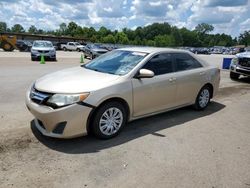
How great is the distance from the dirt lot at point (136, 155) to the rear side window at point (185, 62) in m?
1.18

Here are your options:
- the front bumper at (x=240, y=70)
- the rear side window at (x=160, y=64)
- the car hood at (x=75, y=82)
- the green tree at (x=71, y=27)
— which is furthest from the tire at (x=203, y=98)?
the green tree at (x=71, y=27)

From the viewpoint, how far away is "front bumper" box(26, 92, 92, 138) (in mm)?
4207

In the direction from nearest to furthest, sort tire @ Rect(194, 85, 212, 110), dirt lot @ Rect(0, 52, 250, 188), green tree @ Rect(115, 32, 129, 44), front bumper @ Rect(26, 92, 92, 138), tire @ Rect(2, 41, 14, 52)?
dirt lot @ Rect(0, 52, 250, 188)
front bumper @ Rect(26, 92, 92, 138)
tire @ Rect(194, 85, 212, 110)
tire @ Rect(2, 41, 14, 52)
green tree @ Rect(115, 32, 129, 44)

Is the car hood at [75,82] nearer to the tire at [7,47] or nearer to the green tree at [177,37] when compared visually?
the tire at [7,47]

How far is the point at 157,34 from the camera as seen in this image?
13950 centimetres

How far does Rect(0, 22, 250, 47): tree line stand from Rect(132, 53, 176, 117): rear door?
97581 millimetres

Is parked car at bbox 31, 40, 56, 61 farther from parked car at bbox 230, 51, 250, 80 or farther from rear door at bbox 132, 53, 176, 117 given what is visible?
rear door at bbox 132, 53, 176, 117

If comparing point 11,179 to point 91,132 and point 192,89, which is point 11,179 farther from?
point 192,89

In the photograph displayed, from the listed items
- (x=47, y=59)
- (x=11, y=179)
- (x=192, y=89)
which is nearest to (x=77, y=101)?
(x=11, y=179)

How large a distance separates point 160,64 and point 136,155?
2.25 metres

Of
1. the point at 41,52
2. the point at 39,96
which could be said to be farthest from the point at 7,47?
the point at 39,96

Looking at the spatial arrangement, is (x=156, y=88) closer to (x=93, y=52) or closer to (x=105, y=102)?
(x=105, y=102)

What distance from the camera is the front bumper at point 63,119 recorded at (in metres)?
4.21

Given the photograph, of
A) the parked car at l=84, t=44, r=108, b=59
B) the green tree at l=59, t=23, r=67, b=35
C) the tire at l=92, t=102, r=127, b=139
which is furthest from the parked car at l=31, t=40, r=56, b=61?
the green tree at l=59, t=23, r=67, b=35
